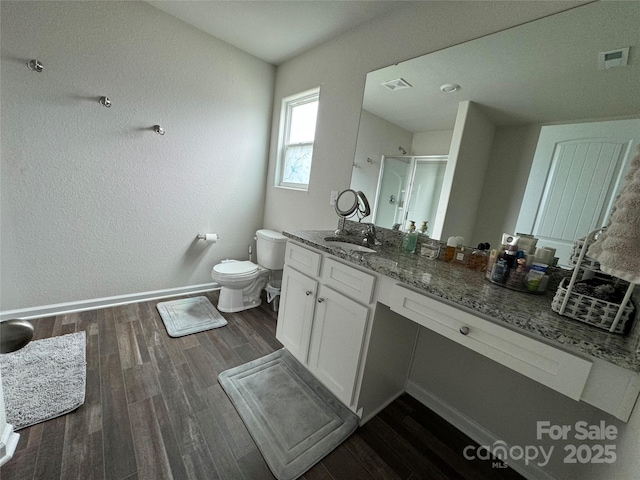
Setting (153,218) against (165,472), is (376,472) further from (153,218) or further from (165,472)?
(153,218)

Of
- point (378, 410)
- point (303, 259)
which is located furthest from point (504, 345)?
point (303, 259)

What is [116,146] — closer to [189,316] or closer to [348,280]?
[189,316]

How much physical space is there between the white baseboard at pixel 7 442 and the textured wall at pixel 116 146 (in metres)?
1.26

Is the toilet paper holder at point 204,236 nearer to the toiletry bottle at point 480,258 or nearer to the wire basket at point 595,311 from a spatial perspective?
the toiletry bottle at point 480,258

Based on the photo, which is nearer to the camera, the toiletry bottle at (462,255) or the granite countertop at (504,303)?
the granite countertop at (504,303)

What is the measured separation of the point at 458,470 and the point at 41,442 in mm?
1883

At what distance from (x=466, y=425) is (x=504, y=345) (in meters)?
0.89

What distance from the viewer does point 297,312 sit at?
167cm

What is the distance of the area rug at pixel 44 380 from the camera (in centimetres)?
122

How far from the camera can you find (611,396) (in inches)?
26.6

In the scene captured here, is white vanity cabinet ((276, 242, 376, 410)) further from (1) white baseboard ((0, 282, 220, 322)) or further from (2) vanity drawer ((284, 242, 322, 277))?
(1) white baseboard ((0, 282, 220, 322))

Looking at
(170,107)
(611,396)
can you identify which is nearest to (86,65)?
(170,107)

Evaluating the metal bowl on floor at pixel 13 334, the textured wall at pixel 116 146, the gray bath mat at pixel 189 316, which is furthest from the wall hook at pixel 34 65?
the metal bowl on floor at pixel 13 334

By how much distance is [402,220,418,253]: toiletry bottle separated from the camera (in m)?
1.61
